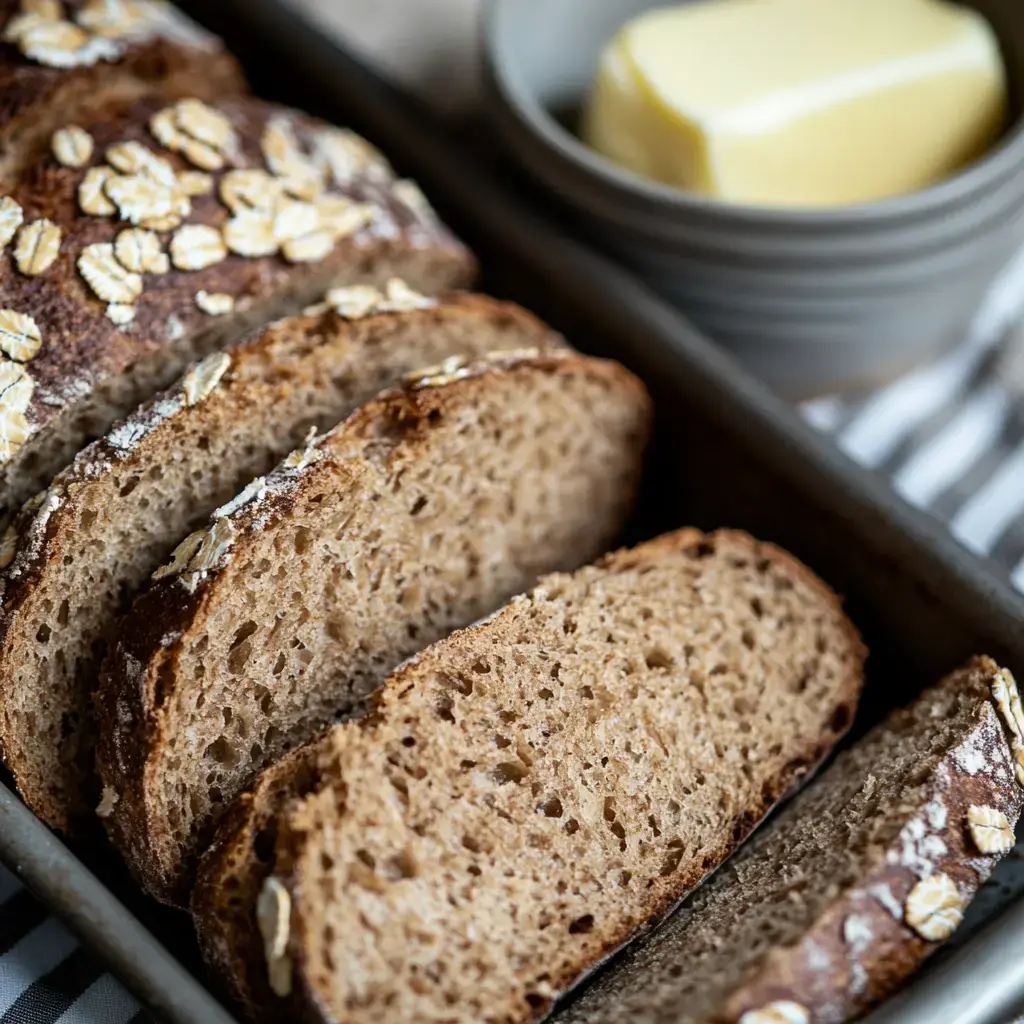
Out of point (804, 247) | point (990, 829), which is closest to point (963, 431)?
point (804, 247)

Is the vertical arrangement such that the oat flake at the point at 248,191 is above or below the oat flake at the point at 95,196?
below

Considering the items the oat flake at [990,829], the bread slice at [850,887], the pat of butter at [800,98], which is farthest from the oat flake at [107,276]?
the oat flake at [990,829]

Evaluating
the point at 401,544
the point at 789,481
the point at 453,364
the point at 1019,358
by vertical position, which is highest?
the point at 453,364

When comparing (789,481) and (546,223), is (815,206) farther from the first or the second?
(789,481)

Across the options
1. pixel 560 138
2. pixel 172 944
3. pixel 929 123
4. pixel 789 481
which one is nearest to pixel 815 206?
pixel 929 123

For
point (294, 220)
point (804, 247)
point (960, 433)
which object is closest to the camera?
point (294, 220)

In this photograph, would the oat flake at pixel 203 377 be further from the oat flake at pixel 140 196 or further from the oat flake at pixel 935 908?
the oat flake at pixel 935 908

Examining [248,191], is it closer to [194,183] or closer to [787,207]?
[194,183]
